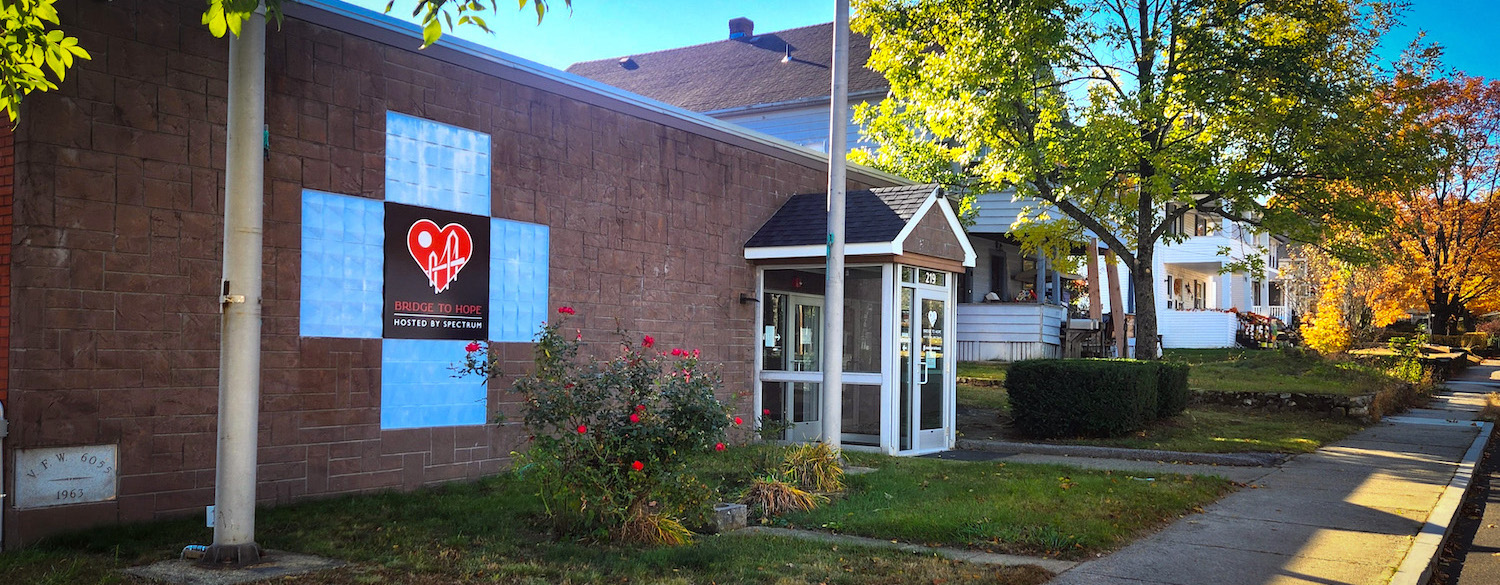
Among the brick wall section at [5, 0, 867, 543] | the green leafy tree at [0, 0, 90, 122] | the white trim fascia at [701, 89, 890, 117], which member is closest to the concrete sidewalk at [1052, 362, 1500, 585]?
the brick wall section at [5, 0, 867, 543]

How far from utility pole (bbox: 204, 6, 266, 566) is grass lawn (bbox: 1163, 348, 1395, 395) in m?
17.5

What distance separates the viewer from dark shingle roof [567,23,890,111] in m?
26.5

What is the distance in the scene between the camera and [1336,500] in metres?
10.0

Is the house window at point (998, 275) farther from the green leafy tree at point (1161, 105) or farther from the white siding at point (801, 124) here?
the green leafy tree at point (1161, 105)

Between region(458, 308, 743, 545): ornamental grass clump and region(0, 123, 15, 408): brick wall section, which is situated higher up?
region(0, 123, 15, 408): brick wall section

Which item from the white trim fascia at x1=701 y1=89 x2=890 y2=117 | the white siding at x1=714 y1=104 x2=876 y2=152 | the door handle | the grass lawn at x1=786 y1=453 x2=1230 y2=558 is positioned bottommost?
the grass lawn at x1=786 y1=453 x2=1230 y2=558

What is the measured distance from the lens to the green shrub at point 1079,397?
14805mm

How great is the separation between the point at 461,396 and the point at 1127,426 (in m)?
9.60

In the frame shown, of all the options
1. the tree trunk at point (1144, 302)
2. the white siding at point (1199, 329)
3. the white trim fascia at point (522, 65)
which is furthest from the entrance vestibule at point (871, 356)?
the white siding at point (1199, 329)

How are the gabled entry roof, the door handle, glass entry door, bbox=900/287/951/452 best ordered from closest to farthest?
the gabled entry roof, glass entry door, bbox=900/287/951/452, the door handle

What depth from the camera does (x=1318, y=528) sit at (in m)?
8.58

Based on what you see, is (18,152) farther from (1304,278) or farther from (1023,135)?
(1304,278)

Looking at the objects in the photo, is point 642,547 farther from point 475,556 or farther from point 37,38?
point 37,38

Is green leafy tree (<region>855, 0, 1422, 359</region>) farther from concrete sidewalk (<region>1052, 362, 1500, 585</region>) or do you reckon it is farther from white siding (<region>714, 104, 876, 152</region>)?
white siding (<region>714, 104, 876, 152</region>)
